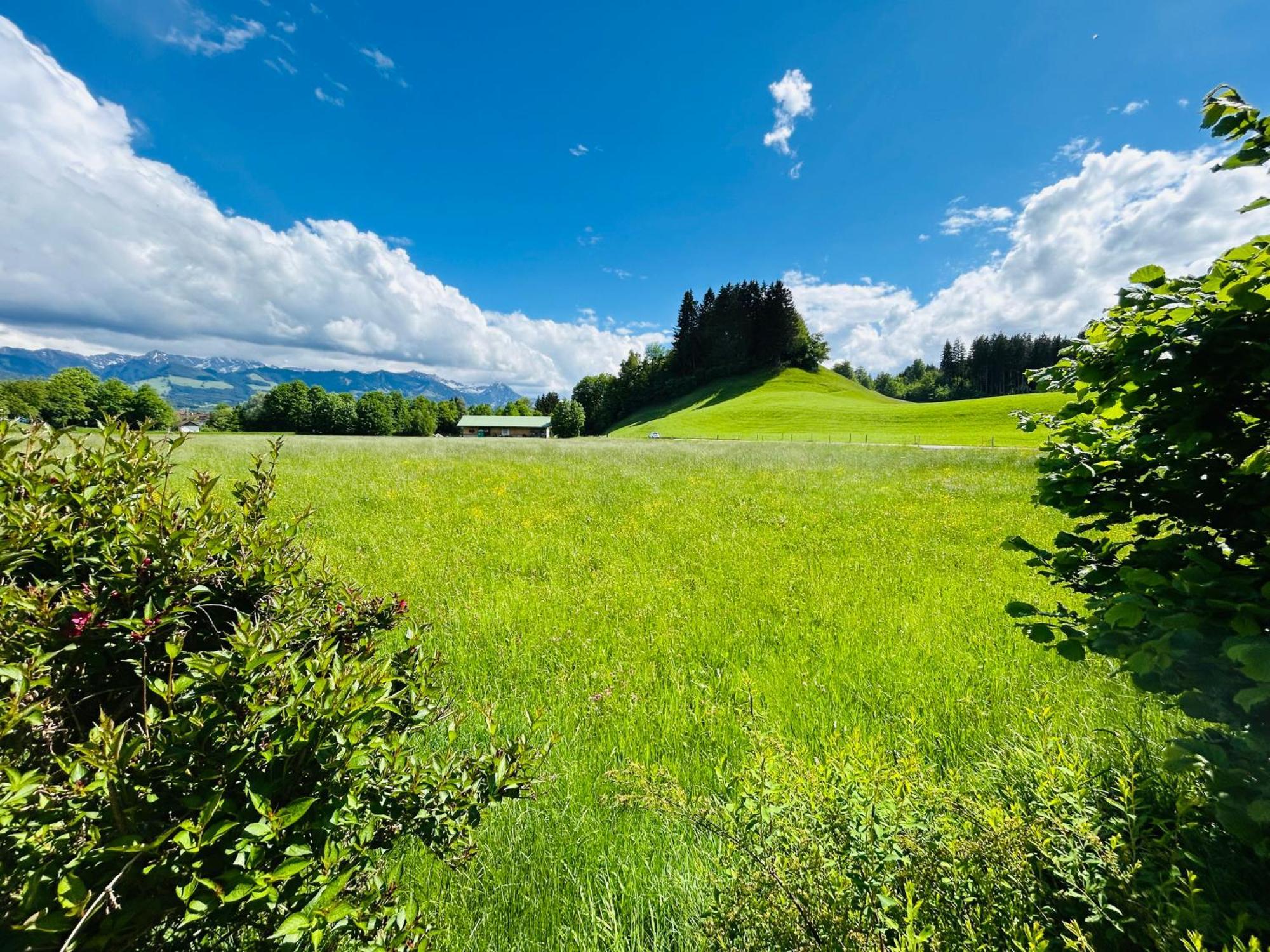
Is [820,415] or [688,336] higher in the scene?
[688,336]

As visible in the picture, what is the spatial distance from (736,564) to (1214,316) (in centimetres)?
642

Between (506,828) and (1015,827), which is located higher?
(1015,827)

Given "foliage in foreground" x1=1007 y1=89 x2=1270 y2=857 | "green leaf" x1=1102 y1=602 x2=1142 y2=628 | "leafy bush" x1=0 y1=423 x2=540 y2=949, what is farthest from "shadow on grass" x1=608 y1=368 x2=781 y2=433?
"green leaf" x1=1102 y1=602 x2=1142 y2=628

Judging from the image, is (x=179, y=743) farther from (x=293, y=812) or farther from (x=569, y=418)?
(x=569, y=418)

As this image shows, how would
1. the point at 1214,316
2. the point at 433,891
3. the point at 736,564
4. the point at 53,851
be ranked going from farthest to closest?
the point at 736,564
the point at 433,891
the point at 1214,316
the point at 53,851

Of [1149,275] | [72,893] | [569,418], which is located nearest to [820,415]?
[569,418]

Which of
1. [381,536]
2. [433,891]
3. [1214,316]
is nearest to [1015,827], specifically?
[1214,316]

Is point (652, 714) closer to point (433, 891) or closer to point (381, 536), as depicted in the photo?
point (433, 891)

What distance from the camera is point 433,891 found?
2590 mm

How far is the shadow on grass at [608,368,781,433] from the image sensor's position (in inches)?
3302

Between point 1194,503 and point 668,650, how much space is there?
412cm

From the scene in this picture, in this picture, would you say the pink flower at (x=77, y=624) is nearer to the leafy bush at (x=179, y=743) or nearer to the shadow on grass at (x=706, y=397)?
the leafy bush at (x=179, y=743)

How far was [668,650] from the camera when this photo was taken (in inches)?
203

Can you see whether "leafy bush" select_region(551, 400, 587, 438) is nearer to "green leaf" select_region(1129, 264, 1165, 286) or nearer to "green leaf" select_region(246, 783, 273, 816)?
"green leaf" select_region(1129, 264, 1165, 286)
